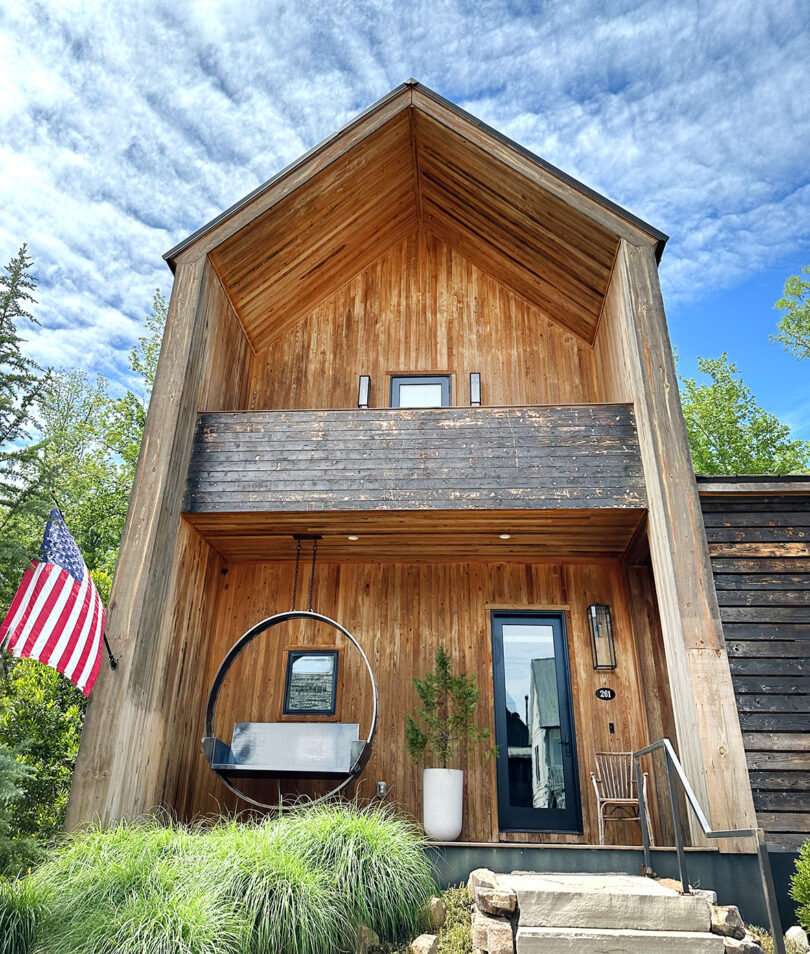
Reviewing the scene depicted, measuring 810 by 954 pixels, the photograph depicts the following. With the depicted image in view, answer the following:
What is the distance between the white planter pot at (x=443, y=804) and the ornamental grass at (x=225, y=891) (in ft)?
5.21

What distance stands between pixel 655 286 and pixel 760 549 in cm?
246

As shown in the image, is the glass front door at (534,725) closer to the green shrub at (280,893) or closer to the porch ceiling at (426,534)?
the porch ceiling at (426,534)

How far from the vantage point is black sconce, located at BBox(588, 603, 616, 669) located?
6777mm

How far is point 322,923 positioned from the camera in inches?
134

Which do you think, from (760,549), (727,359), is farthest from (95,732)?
(727,359)

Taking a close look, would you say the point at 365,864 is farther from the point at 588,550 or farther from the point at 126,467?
the point at 126,467

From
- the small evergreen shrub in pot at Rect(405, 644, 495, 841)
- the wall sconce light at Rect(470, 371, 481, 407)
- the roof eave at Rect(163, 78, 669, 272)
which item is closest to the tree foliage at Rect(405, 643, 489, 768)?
the small evergreen shrub in pot at Rect(405, 644, 495, 841)

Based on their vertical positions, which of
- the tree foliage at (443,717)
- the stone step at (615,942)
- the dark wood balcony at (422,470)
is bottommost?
the stone step at (615,942)

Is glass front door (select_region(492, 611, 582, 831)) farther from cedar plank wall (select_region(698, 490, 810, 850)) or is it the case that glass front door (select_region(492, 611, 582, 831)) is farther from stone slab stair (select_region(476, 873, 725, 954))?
stone slab stair (select_region(476, 873, 725, 954))

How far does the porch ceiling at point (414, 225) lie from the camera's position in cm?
695

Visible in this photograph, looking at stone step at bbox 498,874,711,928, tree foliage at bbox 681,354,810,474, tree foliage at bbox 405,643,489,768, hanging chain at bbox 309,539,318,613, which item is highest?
tree foliage at bbox 681,354,810,474

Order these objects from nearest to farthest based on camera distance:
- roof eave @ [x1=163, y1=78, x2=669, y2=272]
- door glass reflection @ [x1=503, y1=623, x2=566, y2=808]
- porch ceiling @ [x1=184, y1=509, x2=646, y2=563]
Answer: porch ceiling @ [x1=184, y1=509, x2=646, y2=563] < roof eave @ [x1=163, y1=78, x2=669, y2=272] < door glass reflection @ [x1=503, y1=623, x2=566, y2=808]

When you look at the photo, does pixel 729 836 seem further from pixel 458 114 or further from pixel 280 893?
pixel 458 114

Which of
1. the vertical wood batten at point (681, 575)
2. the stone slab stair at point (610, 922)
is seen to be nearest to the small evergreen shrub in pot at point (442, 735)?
the vertical wood batten at point (681, 575)
